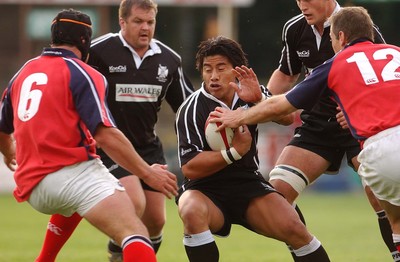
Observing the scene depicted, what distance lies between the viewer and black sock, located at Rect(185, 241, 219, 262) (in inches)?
269

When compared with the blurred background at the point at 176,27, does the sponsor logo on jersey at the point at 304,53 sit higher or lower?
higher

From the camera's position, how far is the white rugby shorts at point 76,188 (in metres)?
5.89

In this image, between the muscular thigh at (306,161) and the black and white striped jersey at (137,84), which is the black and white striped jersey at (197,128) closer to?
the muscular thigh at (306,161)

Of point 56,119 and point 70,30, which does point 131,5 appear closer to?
point 70,30

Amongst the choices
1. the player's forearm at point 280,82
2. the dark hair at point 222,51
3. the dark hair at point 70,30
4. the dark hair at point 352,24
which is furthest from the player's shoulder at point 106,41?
the dark hair at point 352,24

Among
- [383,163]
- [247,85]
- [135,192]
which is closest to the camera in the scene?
[383,163]

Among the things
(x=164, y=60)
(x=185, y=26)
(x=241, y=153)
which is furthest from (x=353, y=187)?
(x=241, y=153)

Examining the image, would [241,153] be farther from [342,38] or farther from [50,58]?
[50,58]

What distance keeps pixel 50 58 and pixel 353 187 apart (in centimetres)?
1712

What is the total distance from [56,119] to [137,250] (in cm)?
98

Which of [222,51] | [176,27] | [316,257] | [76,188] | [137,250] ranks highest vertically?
[222,51]

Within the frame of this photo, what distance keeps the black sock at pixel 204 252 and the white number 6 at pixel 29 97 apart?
1659 mm

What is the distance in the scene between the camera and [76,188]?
19.3 ft

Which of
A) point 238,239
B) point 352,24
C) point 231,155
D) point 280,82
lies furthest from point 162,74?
point 238,239
